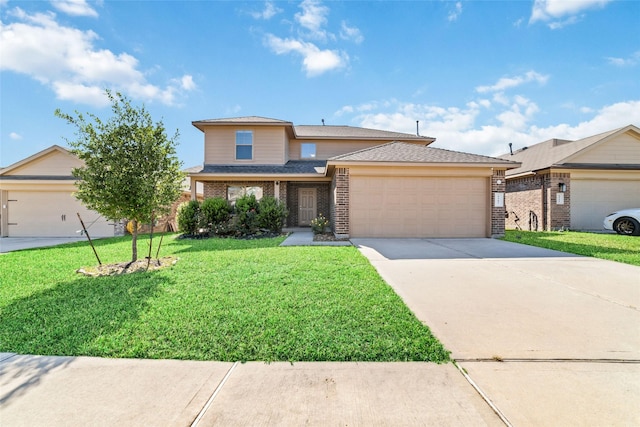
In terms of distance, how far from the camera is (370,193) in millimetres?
10227

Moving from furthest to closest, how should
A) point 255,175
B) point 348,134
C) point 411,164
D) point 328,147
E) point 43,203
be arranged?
point 348,134 < point 328,147 < point 43,203 < point 255,175 < point 411,164

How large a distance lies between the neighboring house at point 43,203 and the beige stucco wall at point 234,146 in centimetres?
621

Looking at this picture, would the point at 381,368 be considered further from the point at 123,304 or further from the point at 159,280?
the point at 159,280

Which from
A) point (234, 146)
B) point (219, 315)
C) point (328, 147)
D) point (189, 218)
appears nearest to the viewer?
point (219, 315)

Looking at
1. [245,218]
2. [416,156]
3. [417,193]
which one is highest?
[416,156]

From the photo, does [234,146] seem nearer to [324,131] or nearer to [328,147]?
[328,147]

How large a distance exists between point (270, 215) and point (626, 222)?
14682 mm

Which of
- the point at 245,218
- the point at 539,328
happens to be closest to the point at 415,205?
the point at 245,218

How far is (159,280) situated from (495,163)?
1090 centimetres

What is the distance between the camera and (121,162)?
5.99 meters

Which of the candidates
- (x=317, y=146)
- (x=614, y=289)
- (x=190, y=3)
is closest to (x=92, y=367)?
(x=614, y=289)

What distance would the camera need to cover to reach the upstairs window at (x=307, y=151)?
51.3 feet

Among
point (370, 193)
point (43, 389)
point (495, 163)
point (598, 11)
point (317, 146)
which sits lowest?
point (43, 389)

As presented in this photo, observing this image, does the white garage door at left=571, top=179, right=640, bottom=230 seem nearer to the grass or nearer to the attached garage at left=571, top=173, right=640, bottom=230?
the attached garage at left=571, top=173, right=640, bottom=230
